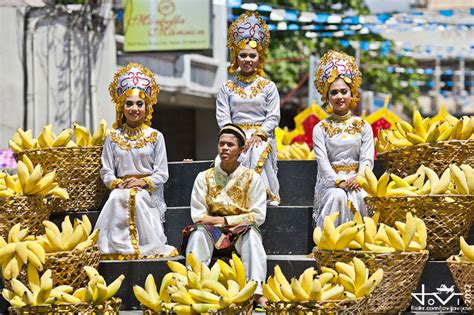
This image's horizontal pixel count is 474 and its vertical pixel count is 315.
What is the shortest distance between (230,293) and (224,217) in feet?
5.59

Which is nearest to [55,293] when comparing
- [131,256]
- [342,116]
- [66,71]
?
[131,256]

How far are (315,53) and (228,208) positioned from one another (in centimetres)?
1856

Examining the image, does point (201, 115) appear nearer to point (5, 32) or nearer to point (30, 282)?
point (5, 32)

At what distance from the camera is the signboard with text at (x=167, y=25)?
16672mm

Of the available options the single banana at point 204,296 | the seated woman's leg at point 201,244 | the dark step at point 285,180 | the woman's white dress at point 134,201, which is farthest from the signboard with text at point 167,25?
the single banana at point 204,296

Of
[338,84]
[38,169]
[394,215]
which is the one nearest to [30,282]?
[38,169]

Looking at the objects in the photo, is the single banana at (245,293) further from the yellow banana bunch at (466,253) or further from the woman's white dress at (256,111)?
the woman's white dress at (256,111)

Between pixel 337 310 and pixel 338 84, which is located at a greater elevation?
pixel 338 84

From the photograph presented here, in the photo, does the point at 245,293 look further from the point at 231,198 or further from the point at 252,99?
the point at 252,99

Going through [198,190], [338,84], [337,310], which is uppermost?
[338,84]

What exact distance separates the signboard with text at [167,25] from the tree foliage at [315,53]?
6.05 m

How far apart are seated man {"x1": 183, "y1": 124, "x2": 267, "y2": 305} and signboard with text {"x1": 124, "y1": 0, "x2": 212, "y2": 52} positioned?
825 centimetres

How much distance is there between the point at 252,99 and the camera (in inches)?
377

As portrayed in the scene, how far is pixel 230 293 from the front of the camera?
6.64m
